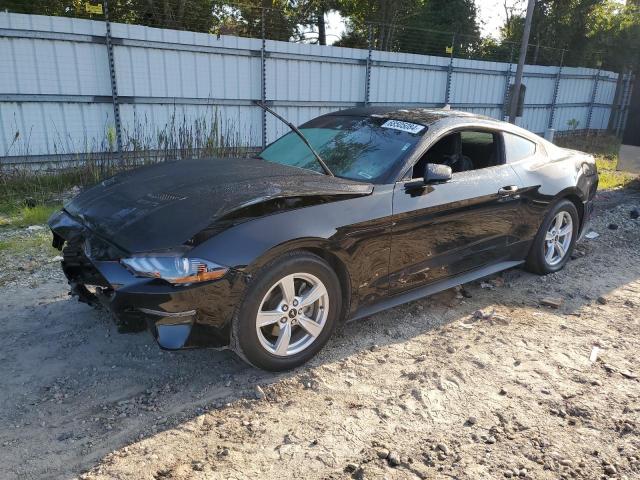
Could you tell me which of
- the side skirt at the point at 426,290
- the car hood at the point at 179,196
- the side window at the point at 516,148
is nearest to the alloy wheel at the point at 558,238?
the side skirt at the point at 426,290

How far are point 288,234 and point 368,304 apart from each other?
0.90 meters

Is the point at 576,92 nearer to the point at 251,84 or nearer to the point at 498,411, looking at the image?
the point at 251,84

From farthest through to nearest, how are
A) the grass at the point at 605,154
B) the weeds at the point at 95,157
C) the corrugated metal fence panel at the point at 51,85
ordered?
the grass at the point at 605,154 → the corrugated metal fence panel at the point at 51,85 → the weeds at the point at 95,157

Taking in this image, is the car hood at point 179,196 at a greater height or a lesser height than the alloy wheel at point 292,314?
greater

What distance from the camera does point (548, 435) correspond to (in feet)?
9.06

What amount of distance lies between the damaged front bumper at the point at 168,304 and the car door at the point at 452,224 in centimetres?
129

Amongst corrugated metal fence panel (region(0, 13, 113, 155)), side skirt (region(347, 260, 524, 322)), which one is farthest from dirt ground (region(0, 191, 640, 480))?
corrugated metal fence panel (region(0, 13, 113, 155))

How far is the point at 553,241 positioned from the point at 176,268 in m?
3.87

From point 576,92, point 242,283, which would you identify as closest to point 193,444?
point 242,283

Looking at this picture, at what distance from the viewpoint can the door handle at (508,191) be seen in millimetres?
4316

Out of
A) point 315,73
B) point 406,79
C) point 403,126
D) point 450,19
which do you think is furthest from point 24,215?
point 450,19

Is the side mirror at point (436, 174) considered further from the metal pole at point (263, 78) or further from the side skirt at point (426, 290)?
the metal pole at point (263, 78)

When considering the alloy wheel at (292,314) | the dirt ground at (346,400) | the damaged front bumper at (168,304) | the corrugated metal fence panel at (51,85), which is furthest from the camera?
the corrugated metal fence panel at (51,85)

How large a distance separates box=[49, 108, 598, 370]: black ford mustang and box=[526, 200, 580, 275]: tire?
0.17 ft
